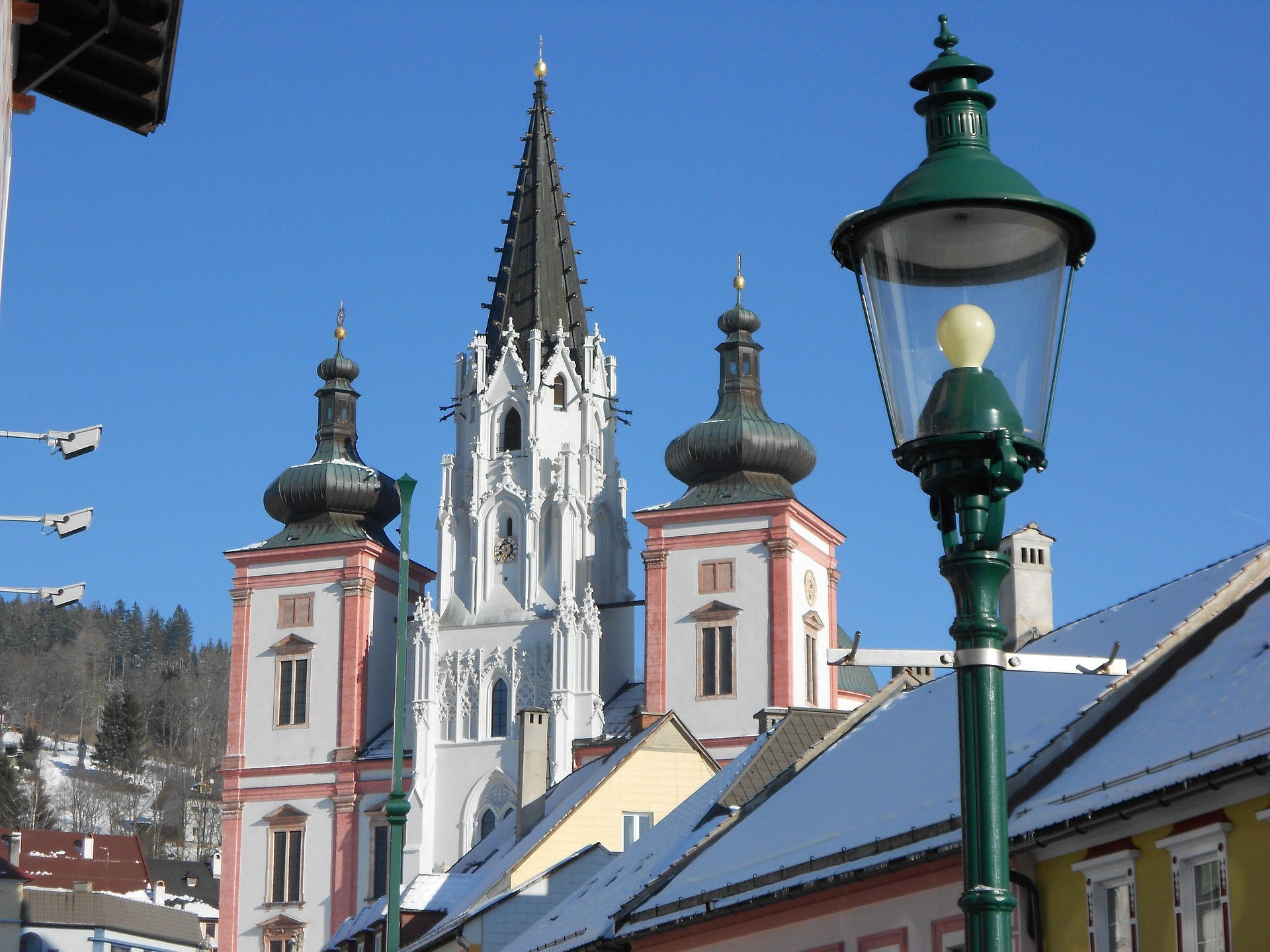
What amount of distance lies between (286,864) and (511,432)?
1480 centimetres

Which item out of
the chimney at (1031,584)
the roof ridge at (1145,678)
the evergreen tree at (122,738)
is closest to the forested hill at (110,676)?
the evergreen tree at (122,738)

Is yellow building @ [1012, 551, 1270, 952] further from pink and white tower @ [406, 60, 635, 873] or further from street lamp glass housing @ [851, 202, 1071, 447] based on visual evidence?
pink and white tower @ [406, 60, 635, 873]

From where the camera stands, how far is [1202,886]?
15.5 metres

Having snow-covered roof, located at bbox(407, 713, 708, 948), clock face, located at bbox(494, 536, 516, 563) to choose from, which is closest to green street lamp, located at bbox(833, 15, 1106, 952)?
snow-covered roof, located at bbox(407, 713, 708, 948)

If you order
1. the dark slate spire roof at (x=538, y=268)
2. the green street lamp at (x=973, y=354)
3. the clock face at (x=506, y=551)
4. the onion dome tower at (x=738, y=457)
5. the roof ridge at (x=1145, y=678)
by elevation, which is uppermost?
the dark slate spire roof at (x=538, y=268)

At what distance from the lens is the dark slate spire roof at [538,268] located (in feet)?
226

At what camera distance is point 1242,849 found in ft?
49.0

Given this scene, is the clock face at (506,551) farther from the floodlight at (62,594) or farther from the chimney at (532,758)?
the floodlight at (62,594)

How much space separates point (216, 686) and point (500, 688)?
279 feet

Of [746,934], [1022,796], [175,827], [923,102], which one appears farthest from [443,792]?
[175,827]

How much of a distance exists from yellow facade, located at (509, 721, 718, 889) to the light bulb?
1080 inches

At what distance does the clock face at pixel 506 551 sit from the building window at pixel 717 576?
5718 mm

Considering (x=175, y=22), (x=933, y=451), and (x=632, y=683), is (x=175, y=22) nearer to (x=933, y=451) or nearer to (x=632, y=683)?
(x=933, y=451)

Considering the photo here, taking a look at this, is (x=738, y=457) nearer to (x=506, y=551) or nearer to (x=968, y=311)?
(x=506, y=551)
